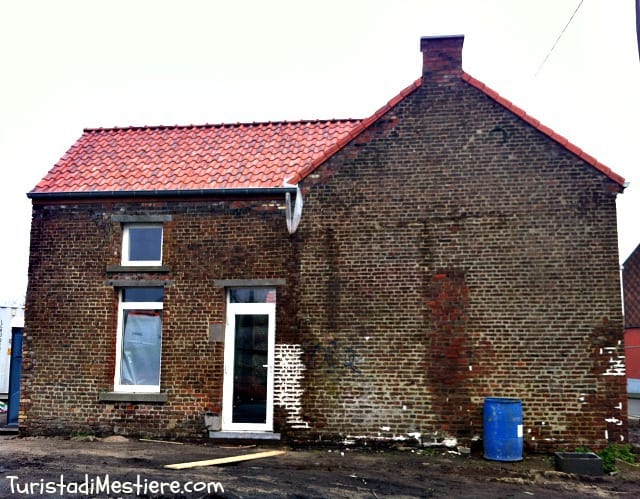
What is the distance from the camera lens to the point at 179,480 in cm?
Answer: 861

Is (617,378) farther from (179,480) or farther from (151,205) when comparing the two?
(151,205)

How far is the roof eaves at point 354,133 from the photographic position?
11961 mm

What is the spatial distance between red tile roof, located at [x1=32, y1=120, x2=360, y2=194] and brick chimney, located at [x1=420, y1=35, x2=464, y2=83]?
75.7 inches

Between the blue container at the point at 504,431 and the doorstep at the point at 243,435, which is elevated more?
the blue container at the point at 504,431

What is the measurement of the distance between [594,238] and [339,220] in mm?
4404

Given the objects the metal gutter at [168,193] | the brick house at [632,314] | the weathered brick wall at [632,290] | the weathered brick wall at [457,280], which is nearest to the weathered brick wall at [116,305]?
the metal gutter at [168,193]

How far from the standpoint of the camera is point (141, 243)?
12750 mm

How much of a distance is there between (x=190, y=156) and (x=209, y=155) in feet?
1.31

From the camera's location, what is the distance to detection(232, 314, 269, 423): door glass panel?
12055 mm

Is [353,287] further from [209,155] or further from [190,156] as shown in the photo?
[190,156]

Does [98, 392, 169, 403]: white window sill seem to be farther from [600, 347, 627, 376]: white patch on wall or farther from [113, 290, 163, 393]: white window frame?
[600, 347, 627, 376]: white patch on wall

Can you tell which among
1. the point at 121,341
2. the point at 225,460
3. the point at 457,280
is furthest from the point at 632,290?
the point at 225,460

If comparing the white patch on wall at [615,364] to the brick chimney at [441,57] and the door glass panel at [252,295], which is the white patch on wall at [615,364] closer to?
the brick chimney at [441,57]

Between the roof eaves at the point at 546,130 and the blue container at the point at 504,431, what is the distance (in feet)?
13.9
